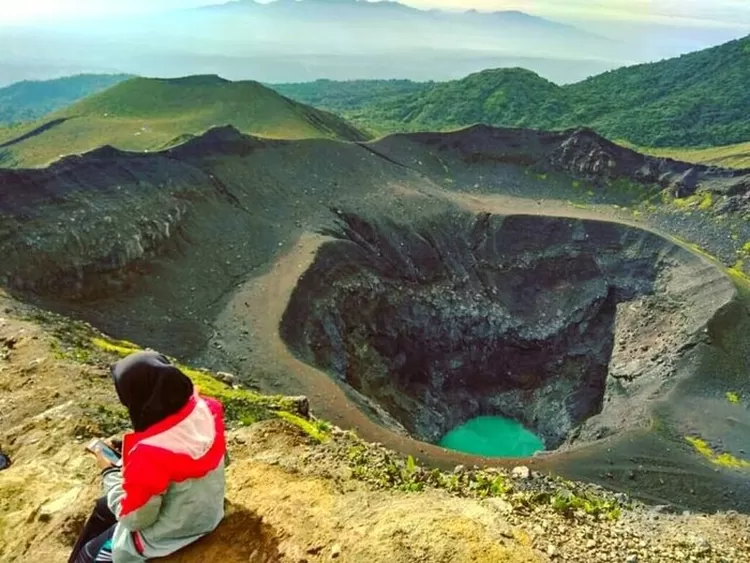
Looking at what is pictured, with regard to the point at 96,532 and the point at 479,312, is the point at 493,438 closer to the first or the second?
the point at 479,312

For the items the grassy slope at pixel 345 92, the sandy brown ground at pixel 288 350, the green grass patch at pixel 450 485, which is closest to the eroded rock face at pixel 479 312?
the sandy brown ground at pixel 288 350

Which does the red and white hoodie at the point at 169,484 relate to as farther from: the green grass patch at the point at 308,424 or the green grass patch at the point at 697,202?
the green grass patch at the point at 697,202

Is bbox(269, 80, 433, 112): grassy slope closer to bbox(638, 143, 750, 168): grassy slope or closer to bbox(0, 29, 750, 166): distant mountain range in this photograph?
bbox(0, 29, 750, 166): distant mountain range

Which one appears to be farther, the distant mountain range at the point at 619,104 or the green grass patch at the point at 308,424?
the distant mountain range at the point at 619,104

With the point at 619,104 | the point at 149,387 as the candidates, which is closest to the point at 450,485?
the point at 149,387

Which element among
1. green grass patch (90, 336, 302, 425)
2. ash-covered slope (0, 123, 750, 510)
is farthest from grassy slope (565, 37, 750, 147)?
green grass patch (90, 336, 302, 425)

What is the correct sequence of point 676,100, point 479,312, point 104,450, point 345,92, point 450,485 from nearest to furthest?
point 104,450, point 450,485, point 479,312, point 676,100, point 345,92

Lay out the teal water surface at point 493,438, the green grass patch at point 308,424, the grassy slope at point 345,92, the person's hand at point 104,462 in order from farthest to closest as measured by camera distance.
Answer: the grassy slope at point 345,92
the teal water surface at point 493,438
the green grass patch at point 308,424
the person's hand at point 104,462
